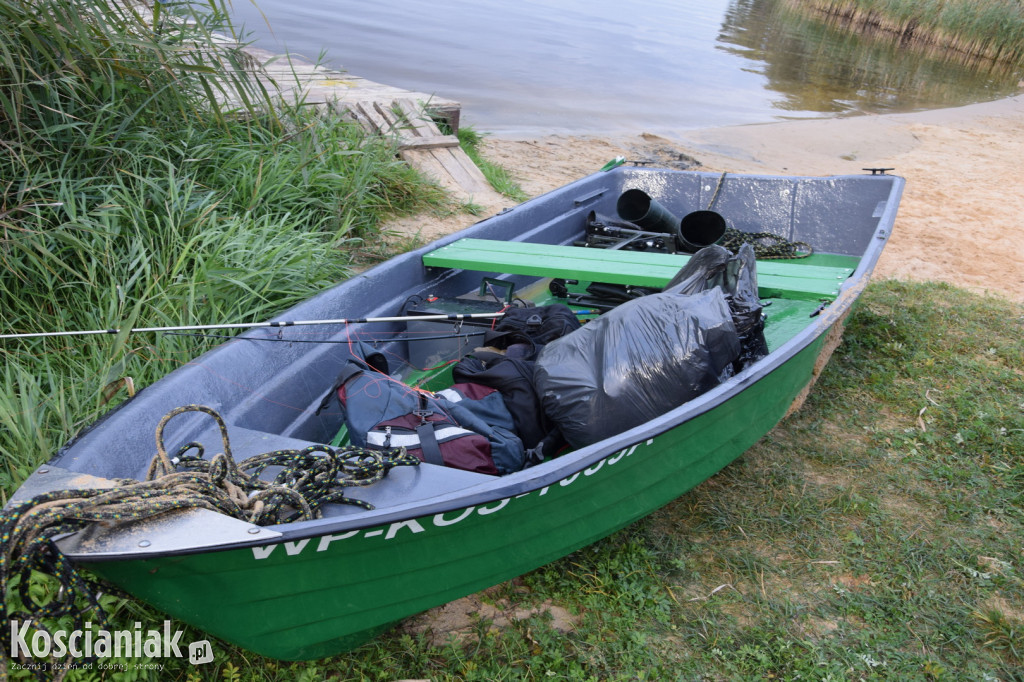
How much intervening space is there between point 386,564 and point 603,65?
16.1 m

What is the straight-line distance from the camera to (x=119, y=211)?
3645 millimetres

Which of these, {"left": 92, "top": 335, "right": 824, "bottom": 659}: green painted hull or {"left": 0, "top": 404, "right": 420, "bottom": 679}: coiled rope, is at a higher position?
{"left": 0, "top": 404, "right": 420, "bottom": 679}: coiled rope

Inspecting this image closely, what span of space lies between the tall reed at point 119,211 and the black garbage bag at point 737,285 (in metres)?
1.99

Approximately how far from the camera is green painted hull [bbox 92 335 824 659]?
1.89 meters

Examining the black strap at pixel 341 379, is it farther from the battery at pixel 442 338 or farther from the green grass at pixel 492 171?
the green grass at pixel 492 171

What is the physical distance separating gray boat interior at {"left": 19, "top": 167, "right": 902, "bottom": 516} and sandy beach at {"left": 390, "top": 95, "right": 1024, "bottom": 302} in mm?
1076

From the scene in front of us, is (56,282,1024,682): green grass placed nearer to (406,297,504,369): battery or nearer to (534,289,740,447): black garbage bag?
(534,289,740,447): black garbage bag

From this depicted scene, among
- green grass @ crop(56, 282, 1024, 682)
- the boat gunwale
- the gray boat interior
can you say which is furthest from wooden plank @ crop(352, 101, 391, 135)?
green grass @ crop(56, 282, 1024, 682)

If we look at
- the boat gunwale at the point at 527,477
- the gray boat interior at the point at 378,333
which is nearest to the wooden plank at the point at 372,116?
the gray boat interior at the point at 378,333

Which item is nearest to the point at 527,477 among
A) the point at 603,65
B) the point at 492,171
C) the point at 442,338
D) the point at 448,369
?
the point at 448,369

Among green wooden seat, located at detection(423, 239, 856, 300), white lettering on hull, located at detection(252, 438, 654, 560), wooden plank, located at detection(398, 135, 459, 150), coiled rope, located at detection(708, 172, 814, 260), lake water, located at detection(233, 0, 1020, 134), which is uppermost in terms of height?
white lettering on hull, located at detection(252, 438, 654, 560)

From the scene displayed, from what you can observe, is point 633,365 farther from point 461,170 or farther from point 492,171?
point 492,171

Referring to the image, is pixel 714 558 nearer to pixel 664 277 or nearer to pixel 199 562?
pixel 664 277

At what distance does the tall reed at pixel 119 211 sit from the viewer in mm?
3016
